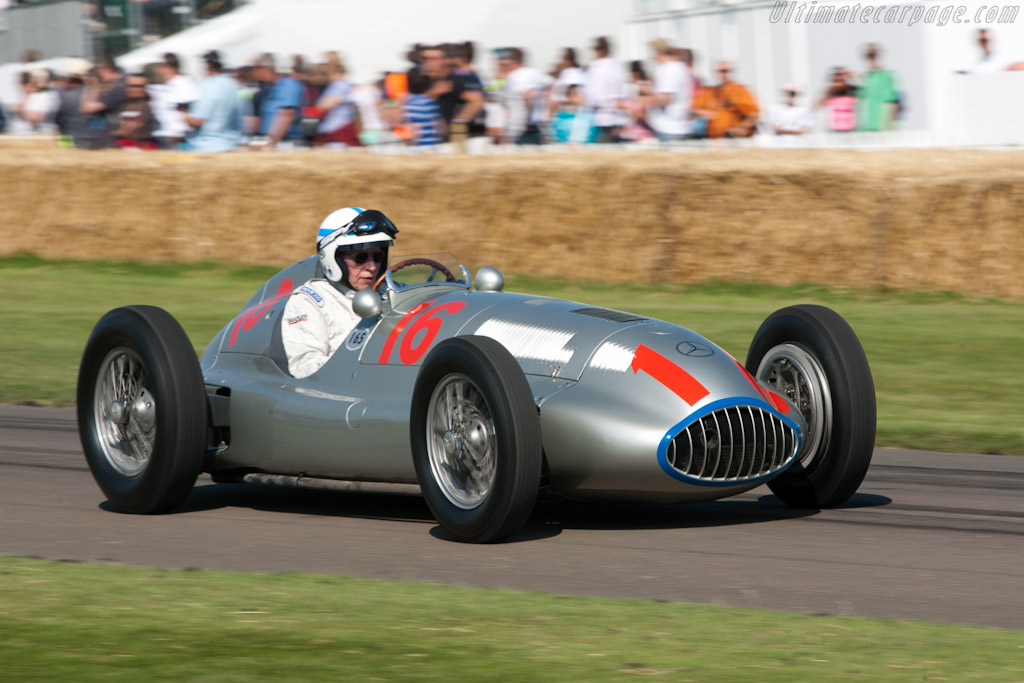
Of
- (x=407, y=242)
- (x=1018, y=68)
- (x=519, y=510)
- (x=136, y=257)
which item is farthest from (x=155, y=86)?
(x=519, y=510)

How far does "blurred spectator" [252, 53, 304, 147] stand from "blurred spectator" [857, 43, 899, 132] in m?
6.01

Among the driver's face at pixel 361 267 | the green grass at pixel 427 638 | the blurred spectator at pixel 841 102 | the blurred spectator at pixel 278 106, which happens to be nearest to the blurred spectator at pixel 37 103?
the blurred spectator at pixel 278 106

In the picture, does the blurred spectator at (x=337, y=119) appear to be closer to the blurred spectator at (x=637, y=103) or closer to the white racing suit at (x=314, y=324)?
the blurred spectator at (x=637, y=103)

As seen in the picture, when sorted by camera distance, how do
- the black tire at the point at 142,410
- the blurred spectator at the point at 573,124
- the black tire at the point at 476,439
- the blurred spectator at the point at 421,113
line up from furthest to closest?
1. the blurred spectator at the point at 573,124
2. the blurred spectator at the point at 421,113
3. the black tire at the point at 142,410
4. the black tire at the point at 476,439

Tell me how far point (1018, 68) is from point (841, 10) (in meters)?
3.65

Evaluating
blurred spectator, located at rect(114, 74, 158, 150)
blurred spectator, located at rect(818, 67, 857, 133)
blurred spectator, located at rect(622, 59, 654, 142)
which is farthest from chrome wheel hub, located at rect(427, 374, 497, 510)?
blurred spectator, located at rect(114, 74, 158, 150)

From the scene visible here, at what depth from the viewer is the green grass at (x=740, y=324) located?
988 cm

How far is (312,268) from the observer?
7.47 meters

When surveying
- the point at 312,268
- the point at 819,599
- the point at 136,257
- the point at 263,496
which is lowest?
the point at 136,257

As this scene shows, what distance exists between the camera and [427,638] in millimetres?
4297

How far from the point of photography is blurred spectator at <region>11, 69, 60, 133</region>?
2067 cm

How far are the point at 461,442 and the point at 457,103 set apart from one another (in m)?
10.6

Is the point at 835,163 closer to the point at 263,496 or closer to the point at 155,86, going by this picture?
the point at 155,86

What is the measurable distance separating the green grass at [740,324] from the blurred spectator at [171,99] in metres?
1.61
